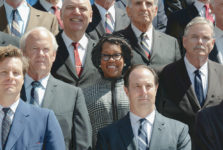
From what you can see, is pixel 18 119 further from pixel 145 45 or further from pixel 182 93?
pixel 145 45

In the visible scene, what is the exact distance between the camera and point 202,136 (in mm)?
4883

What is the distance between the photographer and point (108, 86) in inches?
217

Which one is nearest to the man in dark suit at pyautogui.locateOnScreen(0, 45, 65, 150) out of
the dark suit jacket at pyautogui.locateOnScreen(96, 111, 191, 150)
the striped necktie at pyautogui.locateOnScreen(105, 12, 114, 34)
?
the dark suit jacket at pyautogui.locateOnScreen(96, 111, 191, 150)

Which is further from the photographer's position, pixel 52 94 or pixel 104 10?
pixel 104 10

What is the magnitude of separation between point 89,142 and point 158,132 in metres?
0.76

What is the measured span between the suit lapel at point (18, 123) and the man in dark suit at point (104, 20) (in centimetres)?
234

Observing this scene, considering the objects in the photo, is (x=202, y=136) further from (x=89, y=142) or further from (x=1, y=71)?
(x=1, y=71)

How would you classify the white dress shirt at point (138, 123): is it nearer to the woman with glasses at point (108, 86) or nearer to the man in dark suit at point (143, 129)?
the man in dark suit at point (143, 129)

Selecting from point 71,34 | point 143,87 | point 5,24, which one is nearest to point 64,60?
point 71,34

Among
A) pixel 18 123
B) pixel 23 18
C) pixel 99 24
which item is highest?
pixel 23 18

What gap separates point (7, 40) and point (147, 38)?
185 centimetres

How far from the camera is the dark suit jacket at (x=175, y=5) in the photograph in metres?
8.02

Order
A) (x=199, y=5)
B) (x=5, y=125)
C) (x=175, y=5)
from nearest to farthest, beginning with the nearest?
(x=5, y=125)
(x=199, y=5)
(x=175, y=5)

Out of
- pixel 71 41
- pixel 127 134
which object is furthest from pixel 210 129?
pixel 71 41
